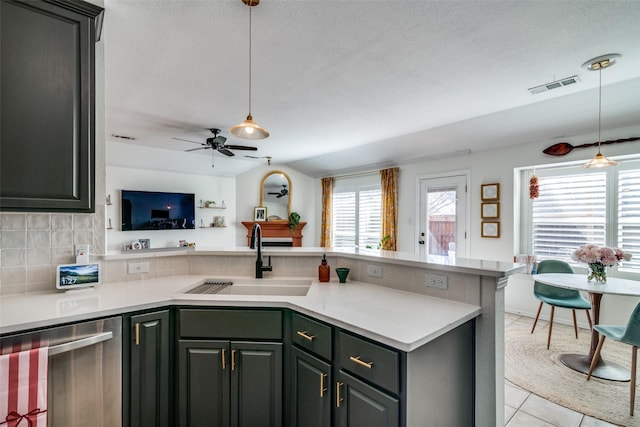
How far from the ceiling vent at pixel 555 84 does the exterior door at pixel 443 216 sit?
1884 mm

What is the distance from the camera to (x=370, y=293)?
6.06 feet

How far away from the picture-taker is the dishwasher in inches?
51.1

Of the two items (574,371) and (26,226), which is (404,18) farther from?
(574,371)

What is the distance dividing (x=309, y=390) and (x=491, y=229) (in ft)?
13.0

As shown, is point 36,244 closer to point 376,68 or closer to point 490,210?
point 376,68

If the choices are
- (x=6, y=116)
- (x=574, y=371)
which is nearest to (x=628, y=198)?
(x=574, y=371)

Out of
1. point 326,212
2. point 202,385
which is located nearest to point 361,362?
point 202,385

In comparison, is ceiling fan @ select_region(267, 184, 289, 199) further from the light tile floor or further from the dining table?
the light tile floor

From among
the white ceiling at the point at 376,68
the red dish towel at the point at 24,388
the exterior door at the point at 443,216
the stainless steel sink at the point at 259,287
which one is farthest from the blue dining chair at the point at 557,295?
the red dish towel at the point at 24,388

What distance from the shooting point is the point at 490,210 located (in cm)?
442

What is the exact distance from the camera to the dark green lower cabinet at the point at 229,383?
160 centimetres

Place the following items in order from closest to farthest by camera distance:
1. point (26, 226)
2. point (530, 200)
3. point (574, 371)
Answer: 1. point (26, 226)
2. point (574, 371)
3. point (530, 200)

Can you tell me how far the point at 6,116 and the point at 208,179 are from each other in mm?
5169

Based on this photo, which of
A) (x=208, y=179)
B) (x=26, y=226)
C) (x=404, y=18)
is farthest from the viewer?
(x=208, y=179)
